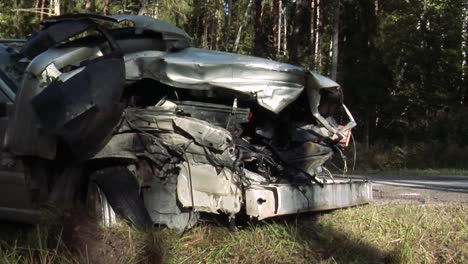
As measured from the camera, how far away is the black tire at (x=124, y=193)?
4.60 metres

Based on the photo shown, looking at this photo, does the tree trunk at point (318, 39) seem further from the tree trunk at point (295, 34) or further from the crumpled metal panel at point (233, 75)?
the crumpled metal panel at point (233, 75)

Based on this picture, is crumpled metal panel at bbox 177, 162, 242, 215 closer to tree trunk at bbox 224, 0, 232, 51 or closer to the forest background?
the forest background

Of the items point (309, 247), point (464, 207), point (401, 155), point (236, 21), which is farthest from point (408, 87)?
point (309, 247)

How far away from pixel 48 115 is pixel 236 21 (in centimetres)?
3664

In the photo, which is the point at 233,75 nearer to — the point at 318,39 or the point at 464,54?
the point at 464,54

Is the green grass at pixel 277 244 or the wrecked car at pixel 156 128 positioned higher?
the wrecked car at pixel 156 128

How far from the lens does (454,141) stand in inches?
914

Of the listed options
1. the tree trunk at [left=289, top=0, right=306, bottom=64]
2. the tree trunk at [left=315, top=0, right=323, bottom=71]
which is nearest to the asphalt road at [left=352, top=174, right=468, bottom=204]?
the tree trunk at [left=289, top=0, right=306, bottom=64]

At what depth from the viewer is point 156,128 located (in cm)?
485

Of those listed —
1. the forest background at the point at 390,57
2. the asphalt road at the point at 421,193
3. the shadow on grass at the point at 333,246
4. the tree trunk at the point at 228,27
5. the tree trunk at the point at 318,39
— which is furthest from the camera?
the tree trunk at the point at 228,27

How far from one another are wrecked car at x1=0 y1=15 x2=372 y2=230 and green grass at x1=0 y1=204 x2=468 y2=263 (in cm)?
19

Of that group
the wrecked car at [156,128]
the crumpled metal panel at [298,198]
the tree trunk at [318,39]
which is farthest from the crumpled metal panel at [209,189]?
the tree trunk at [318,39]

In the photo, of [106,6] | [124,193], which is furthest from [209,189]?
[106,6]

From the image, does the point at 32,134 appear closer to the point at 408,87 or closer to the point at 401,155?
the point at 401,155
